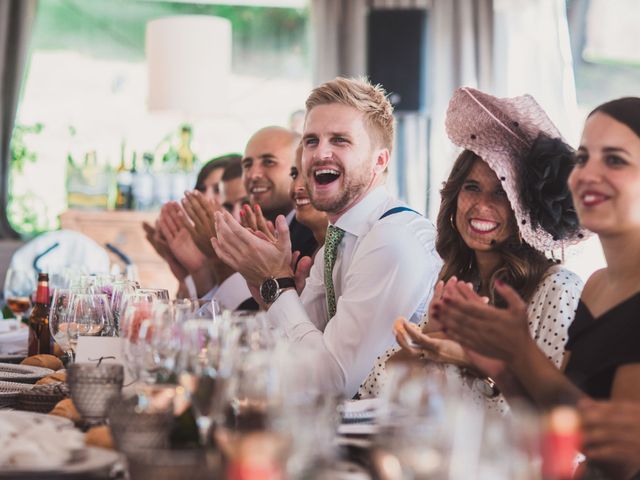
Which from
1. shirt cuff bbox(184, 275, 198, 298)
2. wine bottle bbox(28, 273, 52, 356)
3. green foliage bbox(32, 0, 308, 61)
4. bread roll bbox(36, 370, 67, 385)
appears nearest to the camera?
bread roll bbox(36, 370, 67, 385)

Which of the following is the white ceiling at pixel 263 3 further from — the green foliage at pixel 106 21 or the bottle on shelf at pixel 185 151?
the bottle on shelf at pixel 185 151

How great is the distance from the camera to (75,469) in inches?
47.9

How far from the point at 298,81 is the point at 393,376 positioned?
598cm

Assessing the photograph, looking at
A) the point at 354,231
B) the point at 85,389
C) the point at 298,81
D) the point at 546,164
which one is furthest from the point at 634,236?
the point at 298,81

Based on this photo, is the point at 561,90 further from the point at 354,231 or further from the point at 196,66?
the point at 354,231

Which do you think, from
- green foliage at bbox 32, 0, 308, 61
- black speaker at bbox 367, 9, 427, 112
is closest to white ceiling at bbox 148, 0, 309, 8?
green foliage at bbox 32, 0, 308, 61

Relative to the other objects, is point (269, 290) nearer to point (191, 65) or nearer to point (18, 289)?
point (18, 289)

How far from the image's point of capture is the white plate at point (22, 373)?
215 centimetres

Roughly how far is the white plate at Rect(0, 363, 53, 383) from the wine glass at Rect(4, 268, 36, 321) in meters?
1.26

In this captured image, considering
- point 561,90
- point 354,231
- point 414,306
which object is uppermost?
point 561,90

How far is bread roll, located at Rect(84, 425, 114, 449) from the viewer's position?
1387 millimetres

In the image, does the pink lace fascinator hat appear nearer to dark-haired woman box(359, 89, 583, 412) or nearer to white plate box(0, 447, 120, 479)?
dark-haired woman box(359, 89, 583, 412)

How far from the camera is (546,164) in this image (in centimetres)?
231

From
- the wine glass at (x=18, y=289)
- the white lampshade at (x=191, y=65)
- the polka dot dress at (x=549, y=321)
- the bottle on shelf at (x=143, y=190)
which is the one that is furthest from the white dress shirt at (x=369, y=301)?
the bottle on shelf at (x=143, y=190)
